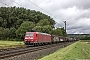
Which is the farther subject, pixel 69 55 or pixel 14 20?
pixel 14 20

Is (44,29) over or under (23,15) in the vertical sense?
under

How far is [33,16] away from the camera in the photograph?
143000 millimetres

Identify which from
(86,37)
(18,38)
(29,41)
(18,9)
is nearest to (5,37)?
(18,38)

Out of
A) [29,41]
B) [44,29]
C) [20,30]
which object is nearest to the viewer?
[29,41]

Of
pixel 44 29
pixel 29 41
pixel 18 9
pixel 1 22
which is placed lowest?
pixel 29 41

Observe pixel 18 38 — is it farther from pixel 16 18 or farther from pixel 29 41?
pixel 29 41

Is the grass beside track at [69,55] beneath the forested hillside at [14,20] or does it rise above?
beneath

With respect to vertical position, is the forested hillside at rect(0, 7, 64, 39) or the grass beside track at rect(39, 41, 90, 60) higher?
the forested hillside at rect(0, 7, 64, 39)

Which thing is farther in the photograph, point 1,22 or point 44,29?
point 1,22

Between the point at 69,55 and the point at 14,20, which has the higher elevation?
the point at 14,20

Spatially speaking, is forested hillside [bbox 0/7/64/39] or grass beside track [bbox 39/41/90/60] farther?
forested hillside [bbox 0/7/64/39]

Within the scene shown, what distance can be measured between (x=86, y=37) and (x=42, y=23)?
90142mm

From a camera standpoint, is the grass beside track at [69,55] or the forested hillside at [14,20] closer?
the grass beside track at [69,55]

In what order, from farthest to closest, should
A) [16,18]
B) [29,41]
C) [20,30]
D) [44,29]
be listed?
[16,18], [20,30], [44,29], [29,41]
